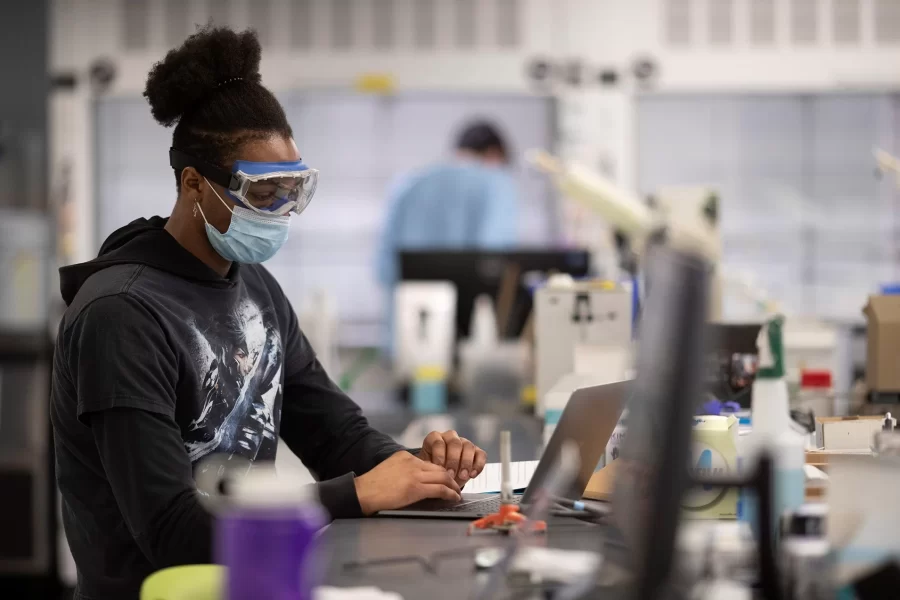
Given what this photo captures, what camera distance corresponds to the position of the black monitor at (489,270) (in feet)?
12.1

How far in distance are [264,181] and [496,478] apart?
598 mm

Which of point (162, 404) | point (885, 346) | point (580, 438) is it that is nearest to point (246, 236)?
point (162, 404)

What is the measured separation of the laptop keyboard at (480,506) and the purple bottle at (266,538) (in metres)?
0.67

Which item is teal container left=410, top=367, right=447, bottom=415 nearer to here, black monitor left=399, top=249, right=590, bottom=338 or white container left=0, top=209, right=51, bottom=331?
black monitor left=399, top=249, right=590, bottom=338

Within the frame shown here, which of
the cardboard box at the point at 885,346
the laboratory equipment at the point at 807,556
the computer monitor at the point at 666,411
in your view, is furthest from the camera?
the cardboard box at the point at 885,346

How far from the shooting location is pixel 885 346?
2.26m

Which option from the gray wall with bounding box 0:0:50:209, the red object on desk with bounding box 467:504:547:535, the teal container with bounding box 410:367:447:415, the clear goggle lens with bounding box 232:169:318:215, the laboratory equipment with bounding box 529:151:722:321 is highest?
the gray wall with bounding box 0:0:50:209

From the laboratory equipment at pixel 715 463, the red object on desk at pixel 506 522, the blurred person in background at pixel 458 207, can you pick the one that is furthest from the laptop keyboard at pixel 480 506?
the blurred person in background at pixel 458 207

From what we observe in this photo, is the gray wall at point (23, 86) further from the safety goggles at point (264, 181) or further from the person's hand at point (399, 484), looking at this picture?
the person's hand at point (399, 484)

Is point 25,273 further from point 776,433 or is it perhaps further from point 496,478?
point 776,433

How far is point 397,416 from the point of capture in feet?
10.4

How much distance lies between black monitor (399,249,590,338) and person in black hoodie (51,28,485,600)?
1.94 meters

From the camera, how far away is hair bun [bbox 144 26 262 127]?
1.56 meters

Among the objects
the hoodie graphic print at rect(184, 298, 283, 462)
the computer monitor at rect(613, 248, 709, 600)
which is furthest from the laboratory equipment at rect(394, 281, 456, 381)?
the computer monitor at rect(613, 248, 709, 600)
